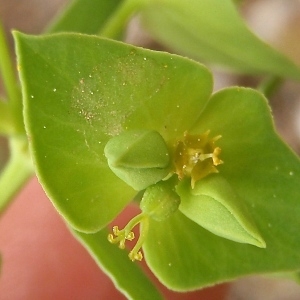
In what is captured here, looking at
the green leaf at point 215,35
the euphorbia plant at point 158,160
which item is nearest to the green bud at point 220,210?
the euphorbia plant at point 158,160

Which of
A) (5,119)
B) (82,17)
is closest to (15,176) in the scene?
(5,119)

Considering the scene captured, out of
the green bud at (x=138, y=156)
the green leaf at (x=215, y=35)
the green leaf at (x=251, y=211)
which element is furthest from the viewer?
the green leaf at (x=215, y=35)

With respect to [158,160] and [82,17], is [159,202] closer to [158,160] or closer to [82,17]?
[158,160]

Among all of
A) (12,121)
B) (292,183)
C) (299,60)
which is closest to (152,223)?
(292,183)

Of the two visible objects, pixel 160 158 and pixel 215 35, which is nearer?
pixel 160 158

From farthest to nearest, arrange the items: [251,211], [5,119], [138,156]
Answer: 1. [5,119]
2. [251,211]
3. [138,156]

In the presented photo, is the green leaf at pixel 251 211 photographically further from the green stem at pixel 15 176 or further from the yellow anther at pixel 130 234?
the green stem at pixel 15 176

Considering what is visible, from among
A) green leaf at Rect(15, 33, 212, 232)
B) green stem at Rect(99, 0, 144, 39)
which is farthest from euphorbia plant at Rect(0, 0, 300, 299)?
green stem at Rect(99, 0, 144, 39)
